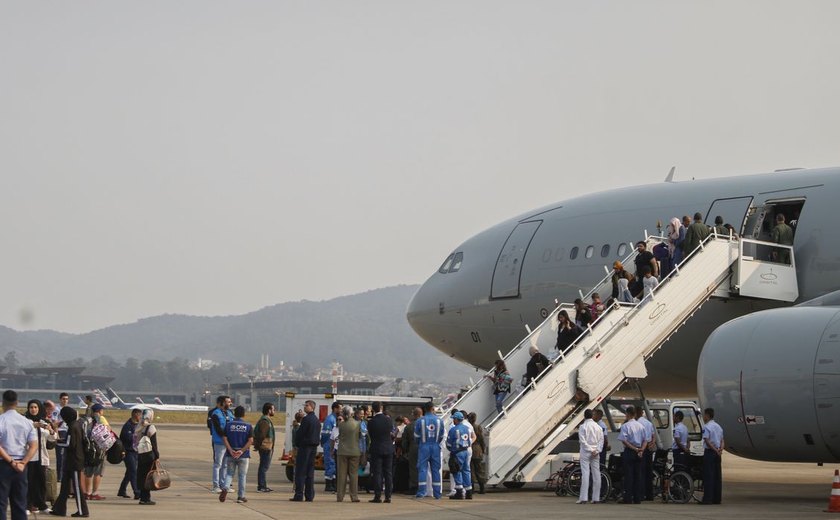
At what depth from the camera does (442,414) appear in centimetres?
2223

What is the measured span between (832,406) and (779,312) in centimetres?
207

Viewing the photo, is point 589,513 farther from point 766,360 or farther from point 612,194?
point 612,194

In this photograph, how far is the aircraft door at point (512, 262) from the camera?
91.5 ft

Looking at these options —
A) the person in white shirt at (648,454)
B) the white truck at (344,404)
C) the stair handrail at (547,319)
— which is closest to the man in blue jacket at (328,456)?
the white truck at (344,404)

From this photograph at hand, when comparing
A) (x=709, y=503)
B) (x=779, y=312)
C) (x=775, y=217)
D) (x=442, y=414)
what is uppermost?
(x=775, y=217)

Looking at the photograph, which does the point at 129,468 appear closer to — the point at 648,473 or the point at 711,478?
the point at 648,473

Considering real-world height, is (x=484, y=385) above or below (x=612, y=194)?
below

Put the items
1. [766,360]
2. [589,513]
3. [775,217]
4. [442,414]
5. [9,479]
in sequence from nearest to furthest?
[9,479]
[589,513]
[766,360]
[442,414]
[775,217]

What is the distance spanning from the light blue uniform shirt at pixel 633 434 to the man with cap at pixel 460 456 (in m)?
2.47

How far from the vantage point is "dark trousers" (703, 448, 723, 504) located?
19.3m

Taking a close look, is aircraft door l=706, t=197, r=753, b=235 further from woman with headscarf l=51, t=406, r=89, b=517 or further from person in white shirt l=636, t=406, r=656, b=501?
woman with headscarf l=51, t=406, r=89, b=517

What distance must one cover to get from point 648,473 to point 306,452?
558 cm

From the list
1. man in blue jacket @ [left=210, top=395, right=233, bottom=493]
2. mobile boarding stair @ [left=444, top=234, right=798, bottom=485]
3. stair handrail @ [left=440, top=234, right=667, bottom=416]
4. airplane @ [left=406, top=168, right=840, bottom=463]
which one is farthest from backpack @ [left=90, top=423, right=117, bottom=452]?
airplane @ [left=406, top=168, right=840, bottom=463]

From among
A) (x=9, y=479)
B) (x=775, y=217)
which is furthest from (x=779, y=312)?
(x=9, y=479)
